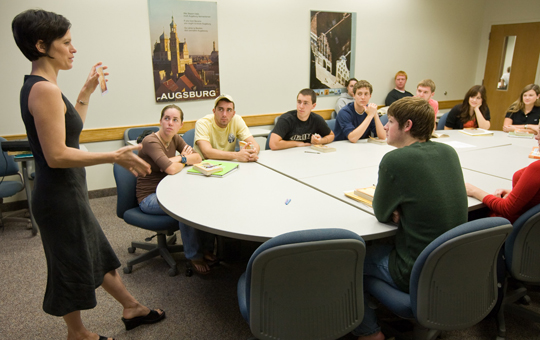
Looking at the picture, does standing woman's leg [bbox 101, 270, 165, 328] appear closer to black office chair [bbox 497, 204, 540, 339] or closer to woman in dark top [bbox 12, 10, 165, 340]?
woman in dark top [bbox 12, 10, 165, 340]

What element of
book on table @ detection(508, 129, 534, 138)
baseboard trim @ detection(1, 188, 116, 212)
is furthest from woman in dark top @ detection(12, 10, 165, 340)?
book on table @ detection(508, 129, 534, 138)

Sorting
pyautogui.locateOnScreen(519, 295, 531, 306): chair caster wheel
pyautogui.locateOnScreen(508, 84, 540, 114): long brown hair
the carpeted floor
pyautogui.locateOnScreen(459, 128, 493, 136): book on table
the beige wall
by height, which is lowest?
the carpeted floor

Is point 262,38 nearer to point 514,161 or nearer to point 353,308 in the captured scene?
point 514,161

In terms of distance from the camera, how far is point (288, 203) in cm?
191

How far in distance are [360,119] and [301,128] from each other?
686mm

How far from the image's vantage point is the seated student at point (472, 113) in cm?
409

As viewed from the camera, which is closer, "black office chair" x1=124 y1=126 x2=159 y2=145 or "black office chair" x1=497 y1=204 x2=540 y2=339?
"black office chair" x1=497 y1=204 x2=540 y2=339

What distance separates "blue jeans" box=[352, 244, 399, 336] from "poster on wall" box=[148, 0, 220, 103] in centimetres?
351

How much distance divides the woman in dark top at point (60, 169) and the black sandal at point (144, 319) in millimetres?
243

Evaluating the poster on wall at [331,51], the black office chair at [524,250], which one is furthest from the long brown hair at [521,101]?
the black office chair at [524,250]

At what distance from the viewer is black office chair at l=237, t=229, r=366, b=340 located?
1170 mm

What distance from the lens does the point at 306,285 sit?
1258 mm


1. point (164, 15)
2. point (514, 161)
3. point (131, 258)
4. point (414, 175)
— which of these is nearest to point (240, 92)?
point (164, 15)

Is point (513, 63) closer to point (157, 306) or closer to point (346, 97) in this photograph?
point (346, 97)
